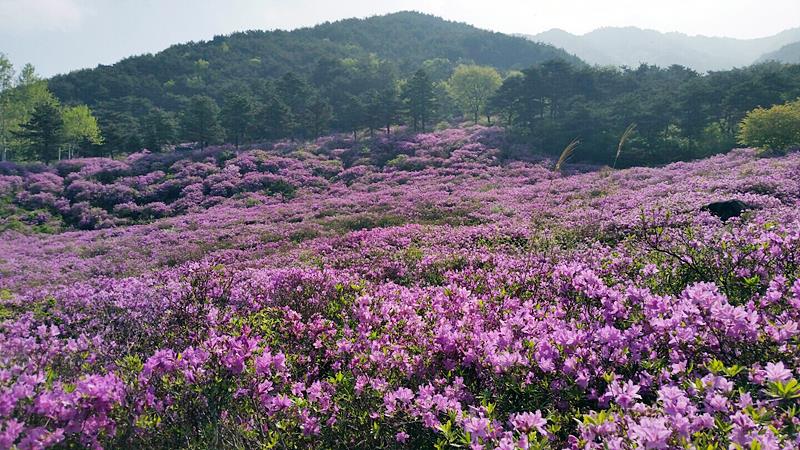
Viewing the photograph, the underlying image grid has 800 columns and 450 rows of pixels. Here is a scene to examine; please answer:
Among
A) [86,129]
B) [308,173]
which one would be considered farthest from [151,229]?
[86,129]

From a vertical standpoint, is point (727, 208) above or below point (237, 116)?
below

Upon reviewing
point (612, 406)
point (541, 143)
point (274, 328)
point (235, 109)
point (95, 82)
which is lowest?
point (274, 328)

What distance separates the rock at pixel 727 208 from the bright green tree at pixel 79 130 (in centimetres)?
4876

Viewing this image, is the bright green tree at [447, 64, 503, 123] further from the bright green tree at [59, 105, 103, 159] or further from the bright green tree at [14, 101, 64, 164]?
→ the bright green tree at [14, 101, 64, 164]

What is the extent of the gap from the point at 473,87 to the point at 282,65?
2491 inches

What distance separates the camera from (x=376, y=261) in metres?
9.42

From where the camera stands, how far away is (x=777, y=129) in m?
24.7

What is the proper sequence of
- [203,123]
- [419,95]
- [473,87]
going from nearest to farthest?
1. [203,123]
2. [419,95]
3. [473,87]

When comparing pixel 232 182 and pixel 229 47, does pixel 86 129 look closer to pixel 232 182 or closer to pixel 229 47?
pixel 232 182

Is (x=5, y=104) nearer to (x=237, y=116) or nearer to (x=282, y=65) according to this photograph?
(x=237, y=116)

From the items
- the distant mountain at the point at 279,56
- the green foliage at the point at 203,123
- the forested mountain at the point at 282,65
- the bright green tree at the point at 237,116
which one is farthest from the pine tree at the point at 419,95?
the distant mountain at the point at 279,56

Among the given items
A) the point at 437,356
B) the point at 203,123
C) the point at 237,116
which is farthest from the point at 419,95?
the point at 437,356

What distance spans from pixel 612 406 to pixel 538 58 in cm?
16712

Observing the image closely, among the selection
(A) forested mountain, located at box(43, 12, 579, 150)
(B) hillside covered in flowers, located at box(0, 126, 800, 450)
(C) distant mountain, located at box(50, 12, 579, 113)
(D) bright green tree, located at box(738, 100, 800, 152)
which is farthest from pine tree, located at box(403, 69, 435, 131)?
(C) distant mountain, located at box(50, 12, 579, 113)
